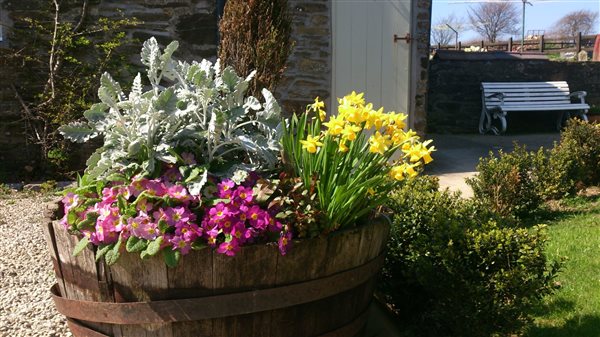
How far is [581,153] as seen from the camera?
5.88 meters

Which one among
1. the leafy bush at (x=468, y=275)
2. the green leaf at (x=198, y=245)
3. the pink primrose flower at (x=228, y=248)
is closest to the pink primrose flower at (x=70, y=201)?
the green leaf at (x=198, y=245)

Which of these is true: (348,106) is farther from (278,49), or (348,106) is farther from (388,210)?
(278,49)

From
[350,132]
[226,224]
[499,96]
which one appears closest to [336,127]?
[350,132]

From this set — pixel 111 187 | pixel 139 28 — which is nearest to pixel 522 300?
pixel 111 187

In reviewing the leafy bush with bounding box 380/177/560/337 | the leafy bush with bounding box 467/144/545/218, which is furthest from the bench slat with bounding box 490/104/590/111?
the leafy bush with bounding box 380/177/560/337

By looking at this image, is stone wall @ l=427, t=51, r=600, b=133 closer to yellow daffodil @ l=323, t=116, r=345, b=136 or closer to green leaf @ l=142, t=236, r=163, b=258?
yellow daffodil @ l=323, t=116, r=345, b=136

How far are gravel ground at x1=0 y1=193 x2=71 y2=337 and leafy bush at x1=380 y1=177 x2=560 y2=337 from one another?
1.68 metres

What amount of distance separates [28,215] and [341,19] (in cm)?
421

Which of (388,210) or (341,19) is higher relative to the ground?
(341,19)

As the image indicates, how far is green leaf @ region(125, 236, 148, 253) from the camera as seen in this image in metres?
1.93

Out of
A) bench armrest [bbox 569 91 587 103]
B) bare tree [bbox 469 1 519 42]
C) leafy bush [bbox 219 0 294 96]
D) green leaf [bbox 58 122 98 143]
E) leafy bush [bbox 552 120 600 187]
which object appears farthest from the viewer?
bare tree [bbox 469 1 519 42]

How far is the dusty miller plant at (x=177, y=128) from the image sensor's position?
218 cm

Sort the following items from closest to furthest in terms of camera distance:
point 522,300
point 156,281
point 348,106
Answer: point 156,281 < point 348,106 < point 522,300

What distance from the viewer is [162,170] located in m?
2.25
